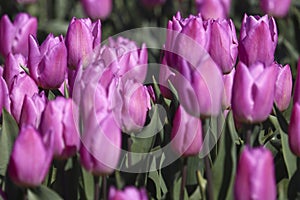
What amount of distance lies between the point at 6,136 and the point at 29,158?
450 mm

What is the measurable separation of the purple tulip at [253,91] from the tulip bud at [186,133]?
0.10 m

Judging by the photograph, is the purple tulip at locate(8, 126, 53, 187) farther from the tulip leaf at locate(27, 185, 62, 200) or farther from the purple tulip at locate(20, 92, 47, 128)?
the purple tulip at locate(20, 92, 47, 128)

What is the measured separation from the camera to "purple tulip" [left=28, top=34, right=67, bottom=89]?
1.97m

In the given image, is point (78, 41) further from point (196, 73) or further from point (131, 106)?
point (196, 73)

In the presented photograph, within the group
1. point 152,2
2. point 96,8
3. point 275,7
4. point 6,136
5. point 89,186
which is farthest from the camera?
point 152,2

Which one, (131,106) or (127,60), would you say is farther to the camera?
(127,60)

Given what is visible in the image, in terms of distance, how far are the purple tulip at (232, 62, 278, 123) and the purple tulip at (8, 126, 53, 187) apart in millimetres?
427

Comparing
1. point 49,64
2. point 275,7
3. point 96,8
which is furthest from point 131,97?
point 96,8

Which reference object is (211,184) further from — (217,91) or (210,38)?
(210,38)

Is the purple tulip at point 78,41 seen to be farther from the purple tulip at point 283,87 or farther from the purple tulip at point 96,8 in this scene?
the purple tulip at point 96,8

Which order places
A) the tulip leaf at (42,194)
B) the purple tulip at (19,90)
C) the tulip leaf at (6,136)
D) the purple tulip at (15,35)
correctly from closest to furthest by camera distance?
the tulip leaf at (42,194), the tulip leaf at (6,136), the purple tulip at (19,90), the purple tulip at (15,35)

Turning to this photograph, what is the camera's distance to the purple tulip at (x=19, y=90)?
6.57 ft

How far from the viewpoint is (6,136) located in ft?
6.30

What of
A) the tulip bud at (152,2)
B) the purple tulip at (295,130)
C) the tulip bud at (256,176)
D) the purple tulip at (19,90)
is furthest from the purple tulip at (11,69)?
the tulip bud at (152,2)
